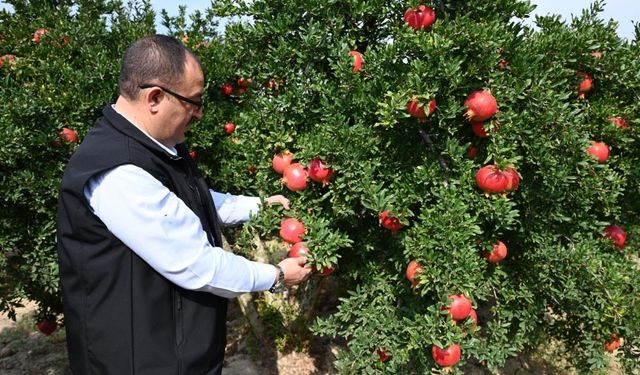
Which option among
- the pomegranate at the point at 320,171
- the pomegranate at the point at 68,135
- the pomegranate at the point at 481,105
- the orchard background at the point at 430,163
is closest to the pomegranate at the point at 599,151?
the orchard background at the point at 430,163

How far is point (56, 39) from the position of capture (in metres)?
3.80

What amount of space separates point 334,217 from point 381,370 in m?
0.90

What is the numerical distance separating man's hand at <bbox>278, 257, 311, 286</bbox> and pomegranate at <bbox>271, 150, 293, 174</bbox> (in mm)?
542

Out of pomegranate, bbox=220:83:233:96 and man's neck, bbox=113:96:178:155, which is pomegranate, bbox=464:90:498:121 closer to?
man's neck, bbox=113:96:178:155

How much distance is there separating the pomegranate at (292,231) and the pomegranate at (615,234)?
1.79 metres

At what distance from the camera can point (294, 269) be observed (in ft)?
7.08

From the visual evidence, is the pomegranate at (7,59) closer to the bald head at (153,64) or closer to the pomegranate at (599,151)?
the bald head at (153,64)

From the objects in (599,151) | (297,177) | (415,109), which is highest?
(599,151)

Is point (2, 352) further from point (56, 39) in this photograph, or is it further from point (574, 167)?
point (574, 167)

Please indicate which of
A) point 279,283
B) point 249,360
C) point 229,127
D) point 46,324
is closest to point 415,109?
point 279,283

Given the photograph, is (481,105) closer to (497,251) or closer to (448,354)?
(497,251)

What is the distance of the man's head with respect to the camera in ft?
5.71

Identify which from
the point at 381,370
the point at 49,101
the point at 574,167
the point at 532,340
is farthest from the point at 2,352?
the point at 574,167

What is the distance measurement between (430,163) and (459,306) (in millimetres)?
674
